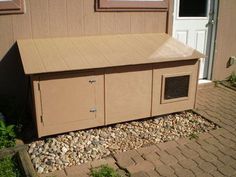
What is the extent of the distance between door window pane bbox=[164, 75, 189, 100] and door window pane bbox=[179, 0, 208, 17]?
5.89ft

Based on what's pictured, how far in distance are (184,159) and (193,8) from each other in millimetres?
3352

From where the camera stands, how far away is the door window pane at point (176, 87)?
4.53 m

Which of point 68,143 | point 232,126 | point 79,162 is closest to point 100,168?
point 79,162

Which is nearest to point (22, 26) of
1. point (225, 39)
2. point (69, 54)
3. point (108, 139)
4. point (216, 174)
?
point (69, 54)

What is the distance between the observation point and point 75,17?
4.73 m

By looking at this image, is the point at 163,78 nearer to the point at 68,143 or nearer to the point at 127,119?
the point at 127,119

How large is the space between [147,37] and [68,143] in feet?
7.23

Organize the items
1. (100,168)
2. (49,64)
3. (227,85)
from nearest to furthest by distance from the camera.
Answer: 1. (100,168)
2. (49,64)
3. (227,85)

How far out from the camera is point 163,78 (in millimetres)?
4438

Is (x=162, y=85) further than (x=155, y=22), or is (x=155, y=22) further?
(x=155, y=22)

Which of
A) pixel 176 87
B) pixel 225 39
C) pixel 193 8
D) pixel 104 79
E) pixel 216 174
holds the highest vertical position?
pixel 193 8

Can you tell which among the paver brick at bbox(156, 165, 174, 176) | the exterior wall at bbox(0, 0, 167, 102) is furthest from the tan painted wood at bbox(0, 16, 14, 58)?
the paver brick at bbox(156, 165, 174, 176)

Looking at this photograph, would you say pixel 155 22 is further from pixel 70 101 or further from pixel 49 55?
pixel 70 101

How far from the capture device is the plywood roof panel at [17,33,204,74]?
3821mm
